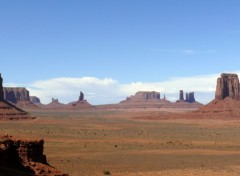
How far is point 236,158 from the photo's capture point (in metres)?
44.6

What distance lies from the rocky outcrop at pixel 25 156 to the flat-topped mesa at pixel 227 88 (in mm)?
106970

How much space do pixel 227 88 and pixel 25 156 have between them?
110 metres

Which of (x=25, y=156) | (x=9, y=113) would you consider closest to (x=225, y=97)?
(x=9, y=113)

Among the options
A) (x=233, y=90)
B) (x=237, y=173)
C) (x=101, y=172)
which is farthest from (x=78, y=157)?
(x=233, y=90)

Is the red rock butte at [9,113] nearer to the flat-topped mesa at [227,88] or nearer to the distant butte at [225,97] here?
the distant butte at [225,97]

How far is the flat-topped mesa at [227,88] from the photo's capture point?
411 feet

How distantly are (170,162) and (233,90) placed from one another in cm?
8934

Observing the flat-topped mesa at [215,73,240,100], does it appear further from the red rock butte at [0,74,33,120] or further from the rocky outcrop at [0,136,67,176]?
the rocky outcrop at [0,136,67,176]

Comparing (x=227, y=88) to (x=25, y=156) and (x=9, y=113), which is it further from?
(x=25, y=156)

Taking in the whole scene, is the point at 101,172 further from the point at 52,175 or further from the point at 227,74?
the point at 227,74

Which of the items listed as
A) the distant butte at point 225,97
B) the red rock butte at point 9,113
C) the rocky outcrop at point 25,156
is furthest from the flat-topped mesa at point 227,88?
the rocky outcrop at point 25,156

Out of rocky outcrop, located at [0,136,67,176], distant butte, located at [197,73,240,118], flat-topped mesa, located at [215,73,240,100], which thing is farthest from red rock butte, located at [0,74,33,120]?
rocky outcrop, located at [0,136,67,176]

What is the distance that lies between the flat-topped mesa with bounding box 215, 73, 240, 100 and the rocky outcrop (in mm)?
106970

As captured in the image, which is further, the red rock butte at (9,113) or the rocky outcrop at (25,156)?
the red rock butte at (9,113)
